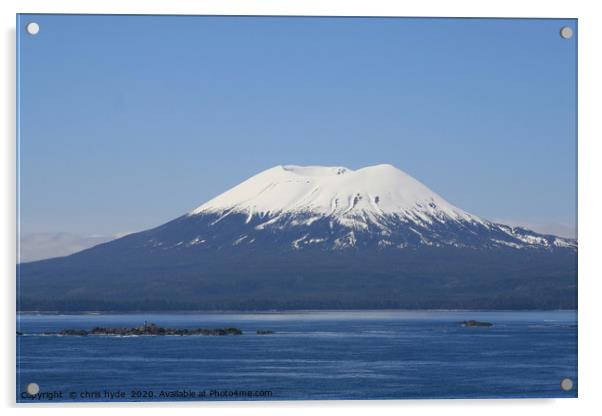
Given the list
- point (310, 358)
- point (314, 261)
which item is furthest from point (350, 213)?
point (310, 358)

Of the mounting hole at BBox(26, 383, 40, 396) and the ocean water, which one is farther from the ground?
the ocean water

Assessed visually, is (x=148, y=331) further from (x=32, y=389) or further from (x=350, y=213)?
(x=350, y=213)

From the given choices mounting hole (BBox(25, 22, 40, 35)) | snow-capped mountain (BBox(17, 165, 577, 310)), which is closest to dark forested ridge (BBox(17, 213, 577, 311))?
snow-capped mountain (BBox(17, 165, 577, 310))

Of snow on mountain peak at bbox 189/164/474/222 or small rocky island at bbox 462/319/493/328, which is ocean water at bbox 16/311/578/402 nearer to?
small rocky island at bbox 462/319/493/328

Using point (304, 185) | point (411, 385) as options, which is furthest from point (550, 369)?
point (304, 185)

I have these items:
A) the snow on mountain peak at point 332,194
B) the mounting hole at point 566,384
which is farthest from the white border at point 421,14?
the snow on mountain peak at point 332,194

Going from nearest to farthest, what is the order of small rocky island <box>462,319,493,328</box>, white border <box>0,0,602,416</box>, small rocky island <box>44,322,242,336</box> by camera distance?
white border <box>0,0,602,416</box> → small rocky island <box>44,322,242,336</box> → small rocky island <box>462,319,493,328</box>
